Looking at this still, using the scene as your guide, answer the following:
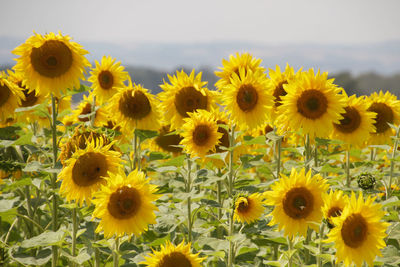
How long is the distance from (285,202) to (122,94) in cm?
223

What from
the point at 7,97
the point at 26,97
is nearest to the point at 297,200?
the point at 7,97

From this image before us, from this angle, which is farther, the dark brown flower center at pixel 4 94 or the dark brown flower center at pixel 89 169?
the dark brown flower center at pixel 4 94

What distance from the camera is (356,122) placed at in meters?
4.57

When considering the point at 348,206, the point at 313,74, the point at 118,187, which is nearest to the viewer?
the point at 348,206

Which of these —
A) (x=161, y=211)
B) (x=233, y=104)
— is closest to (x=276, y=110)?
(x=233, y=104)

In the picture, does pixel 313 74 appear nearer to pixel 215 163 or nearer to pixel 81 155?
pixel 215 163


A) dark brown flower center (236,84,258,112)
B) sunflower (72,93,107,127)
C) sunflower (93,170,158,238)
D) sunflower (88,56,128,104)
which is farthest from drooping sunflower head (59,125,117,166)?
sunflower (72,93,107,127)

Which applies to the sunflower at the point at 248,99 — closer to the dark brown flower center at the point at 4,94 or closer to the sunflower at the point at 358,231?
the sunflower at the point at 358,231

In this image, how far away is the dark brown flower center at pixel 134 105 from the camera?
15.2 feet

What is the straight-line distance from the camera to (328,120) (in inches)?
147

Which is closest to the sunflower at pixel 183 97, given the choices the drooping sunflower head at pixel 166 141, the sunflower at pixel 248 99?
the sunflower at pixel 248 99

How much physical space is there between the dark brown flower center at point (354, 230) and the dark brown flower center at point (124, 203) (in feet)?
4.08

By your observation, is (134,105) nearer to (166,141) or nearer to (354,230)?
(166,141)

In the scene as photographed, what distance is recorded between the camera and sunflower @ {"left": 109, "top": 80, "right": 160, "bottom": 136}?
464 centimetres
